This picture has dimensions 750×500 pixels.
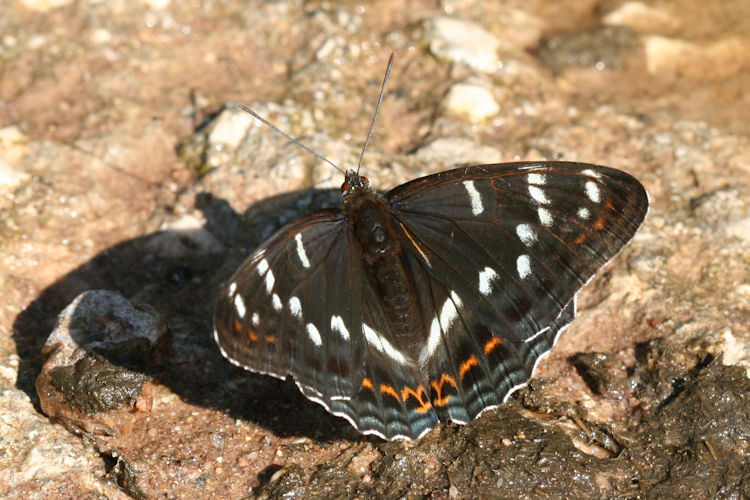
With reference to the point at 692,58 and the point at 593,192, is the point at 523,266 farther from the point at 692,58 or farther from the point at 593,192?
the point at 692,58

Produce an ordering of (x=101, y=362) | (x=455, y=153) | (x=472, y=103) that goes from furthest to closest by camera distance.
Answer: (x=472, y=103) → (x=455, y=153) → (x=101, y=362)

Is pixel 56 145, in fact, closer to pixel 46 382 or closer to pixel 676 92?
pixel 46 382

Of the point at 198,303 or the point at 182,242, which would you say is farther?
the point at 182,242

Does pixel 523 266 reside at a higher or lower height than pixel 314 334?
lower

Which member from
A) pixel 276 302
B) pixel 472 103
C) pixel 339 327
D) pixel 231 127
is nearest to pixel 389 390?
pixel 339 327

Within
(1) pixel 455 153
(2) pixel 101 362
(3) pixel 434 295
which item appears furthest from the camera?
(1) pixel 455 153

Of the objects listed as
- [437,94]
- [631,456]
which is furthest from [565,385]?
[437,94]

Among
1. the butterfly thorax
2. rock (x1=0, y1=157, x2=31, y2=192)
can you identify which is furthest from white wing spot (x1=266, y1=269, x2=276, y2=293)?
rock (x1=0, y1=157, x2=31, y2=192)

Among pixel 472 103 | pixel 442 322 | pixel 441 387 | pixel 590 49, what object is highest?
pixel 590 49
